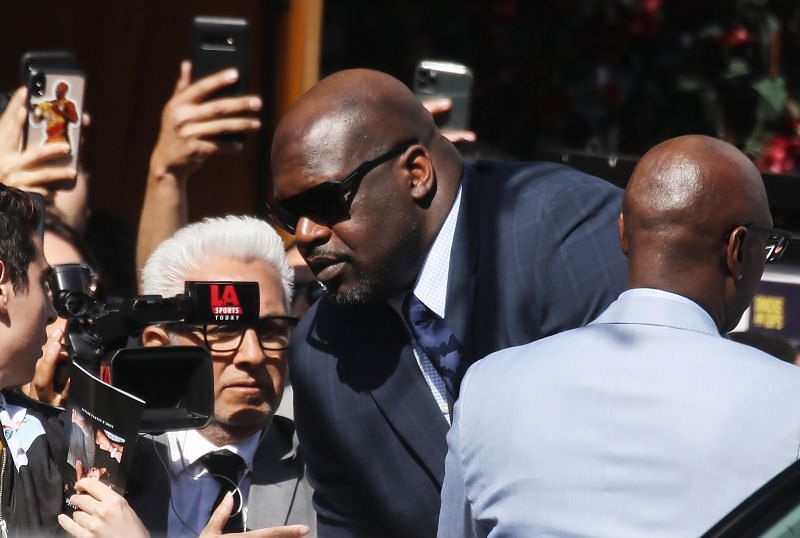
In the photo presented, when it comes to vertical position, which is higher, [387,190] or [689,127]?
[387,190]

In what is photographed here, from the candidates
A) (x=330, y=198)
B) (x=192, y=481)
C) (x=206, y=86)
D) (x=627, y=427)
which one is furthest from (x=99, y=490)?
(x=206, y=86)

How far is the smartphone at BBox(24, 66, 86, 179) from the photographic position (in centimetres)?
364

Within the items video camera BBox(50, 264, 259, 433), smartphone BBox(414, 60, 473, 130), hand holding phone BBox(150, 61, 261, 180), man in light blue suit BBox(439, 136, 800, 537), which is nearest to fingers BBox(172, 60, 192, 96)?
hand holding phone BBox(150, 61, 261, 180)

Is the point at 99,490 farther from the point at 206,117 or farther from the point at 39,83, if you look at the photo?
the point at 39,83

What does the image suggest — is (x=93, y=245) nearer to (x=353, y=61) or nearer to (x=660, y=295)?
(x=353, y=61)

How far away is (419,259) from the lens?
2.80m

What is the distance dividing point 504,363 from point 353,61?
343 centimetres

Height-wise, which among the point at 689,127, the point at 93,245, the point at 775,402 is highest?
the point at 775,402

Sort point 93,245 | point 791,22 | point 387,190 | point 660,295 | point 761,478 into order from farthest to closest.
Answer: point 791,22, point 93,245, point 387,190, point 660,295, point 761,478

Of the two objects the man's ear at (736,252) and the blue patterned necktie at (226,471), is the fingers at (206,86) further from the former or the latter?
the man's ear at (736,252)

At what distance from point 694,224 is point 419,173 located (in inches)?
30.0

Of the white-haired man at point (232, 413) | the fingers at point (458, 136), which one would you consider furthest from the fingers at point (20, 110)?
the fingers at point (458, 136)

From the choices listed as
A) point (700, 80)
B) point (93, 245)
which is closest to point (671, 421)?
point (93, 245)

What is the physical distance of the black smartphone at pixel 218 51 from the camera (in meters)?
3.59
